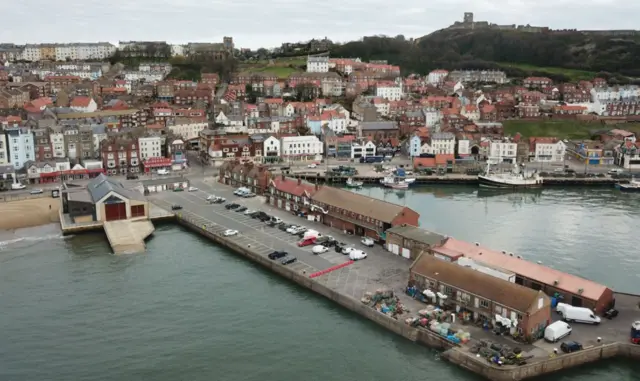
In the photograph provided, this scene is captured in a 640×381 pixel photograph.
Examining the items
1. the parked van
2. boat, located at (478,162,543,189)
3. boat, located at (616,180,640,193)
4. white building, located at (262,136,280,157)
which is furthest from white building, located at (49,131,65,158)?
boat, located at (616,180,640,193)

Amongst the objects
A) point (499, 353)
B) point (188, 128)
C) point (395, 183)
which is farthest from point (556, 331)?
point (188, 128)

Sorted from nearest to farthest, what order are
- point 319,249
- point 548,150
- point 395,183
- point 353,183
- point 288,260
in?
point 288,260
point 319,249
point 395,183
point 353,183
point 548,150

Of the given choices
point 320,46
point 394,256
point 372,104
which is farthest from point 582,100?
point 394,256

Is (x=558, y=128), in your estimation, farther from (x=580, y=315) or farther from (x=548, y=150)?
(x=580, y=315)

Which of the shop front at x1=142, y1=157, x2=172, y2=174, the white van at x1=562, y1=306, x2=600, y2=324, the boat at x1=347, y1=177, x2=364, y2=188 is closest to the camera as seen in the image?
the white van at x1=562, y1=306, x2=600, y2=324

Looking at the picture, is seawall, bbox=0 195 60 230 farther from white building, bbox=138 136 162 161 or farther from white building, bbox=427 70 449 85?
white building, bbox=427 70 449 85
